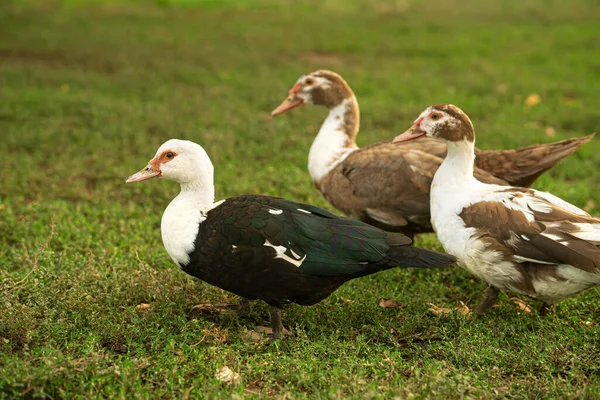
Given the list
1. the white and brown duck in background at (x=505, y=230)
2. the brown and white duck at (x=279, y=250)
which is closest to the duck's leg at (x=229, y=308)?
the brown and white duck at (x=279, y=250)

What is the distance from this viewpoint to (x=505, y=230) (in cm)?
442

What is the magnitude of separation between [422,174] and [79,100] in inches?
203

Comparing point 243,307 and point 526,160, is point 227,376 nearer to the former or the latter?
point 243,307

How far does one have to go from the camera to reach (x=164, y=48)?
11.7 m

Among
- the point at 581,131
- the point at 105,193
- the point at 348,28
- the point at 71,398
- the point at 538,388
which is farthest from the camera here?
the point at 348,28

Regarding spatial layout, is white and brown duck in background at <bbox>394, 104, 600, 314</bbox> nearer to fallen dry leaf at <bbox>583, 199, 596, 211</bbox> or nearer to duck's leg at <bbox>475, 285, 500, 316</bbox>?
duck's leg at <bbox>475, 285, 500, 316</bbox>

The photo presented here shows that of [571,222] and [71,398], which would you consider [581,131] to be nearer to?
[571,222]

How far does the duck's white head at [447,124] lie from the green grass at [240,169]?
3.47 ft

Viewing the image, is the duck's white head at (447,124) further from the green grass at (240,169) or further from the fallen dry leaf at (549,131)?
the fallen dry leaf at (549,131)

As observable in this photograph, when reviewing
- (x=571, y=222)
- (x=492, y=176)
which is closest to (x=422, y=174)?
(x=492, y=176)

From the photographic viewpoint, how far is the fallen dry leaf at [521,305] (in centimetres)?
481

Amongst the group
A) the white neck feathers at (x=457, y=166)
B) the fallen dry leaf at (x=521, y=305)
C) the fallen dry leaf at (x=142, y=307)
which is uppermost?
the white neck feathers at (x=457, y=166)

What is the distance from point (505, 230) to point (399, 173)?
1.16m

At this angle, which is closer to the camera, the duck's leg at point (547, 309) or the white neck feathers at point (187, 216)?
the white neck feathers at point (187, 216)
